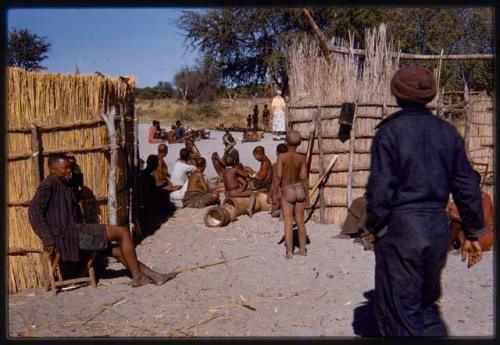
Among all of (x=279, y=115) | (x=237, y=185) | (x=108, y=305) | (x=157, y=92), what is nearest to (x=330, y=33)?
(x=279, y=115)

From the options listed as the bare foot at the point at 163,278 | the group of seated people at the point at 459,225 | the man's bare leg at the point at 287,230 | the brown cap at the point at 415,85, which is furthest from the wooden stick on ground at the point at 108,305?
the brown cap at the point at 415,85

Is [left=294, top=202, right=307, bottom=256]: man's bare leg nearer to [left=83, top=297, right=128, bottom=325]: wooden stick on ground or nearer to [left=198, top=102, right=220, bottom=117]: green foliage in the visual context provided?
[left=83, top=297, right=128, bottom=325]: wooden stick on ground

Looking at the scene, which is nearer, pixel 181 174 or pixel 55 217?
pixel 55 217

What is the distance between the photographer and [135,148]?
970 centimetres

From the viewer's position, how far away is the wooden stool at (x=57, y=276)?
6625 mm

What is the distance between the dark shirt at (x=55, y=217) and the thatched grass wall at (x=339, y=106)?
16.0 ft

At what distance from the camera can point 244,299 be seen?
6.47 meters

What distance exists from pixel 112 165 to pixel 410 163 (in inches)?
189

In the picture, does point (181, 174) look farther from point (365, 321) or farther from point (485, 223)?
point (365, 321)

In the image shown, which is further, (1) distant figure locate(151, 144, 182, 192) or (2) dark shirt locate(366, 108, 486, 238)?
(1) distant figure locate(151, 144, 182, 192)

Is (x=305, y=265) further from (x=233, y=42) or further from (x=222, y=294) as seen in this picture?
(x=233, y=42)

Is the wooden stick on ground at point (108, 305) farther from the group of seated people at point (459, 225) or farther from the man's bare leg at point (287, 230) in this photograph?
the group of seated people at point (459, 225)

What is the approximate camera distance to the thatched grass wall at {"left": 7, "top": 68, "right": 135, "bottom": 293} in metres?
6.78

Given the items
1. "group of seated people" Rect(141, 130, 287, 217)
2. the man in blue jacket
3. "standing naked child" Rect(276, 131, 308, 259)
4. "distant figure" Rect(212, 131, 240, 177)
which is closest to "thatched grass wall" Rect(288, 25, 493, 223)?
"group of seated people" Rect(141, 130, 287, 217)
